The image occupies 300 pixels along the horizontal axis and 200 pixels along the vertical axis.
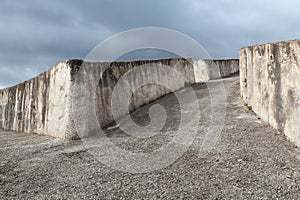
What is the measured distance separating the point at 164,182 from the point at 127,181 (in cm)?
56

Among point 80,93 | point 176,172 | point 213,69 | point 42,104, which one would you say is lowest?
point 176,172


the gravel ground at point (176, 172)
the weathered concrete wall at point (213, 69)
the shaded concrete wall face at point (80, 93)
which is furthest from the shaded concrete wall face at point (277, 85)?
the weathered concrete wall at point (213, 69)

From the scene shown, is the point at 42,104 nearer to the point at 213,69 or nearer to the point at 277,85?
the point at 277,85

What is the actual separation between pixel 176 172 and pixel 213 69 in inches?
446

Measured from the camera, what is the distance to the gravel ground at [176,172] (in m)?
3.18

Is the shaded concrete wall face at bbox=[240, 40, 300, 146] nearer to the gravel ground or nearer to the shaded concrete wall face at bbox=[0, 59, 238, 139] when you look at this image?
the gravel ground

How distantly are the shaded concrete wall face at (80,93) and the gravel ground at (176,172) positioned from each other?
1183 mm

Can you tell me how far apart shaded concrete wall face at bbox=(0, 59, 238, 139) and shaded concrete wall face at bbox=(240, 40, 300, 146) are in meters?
3.68

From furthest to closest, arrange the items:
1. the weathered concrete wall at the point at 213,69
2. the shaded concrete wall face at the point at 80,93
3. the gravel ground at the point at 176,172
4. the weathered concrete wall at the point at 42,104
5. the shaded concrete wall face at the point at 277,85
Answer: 1. the weathered concrete wall at the point at 213,69
2. the weathered concrete wall at the point at 42,104
3. the shaded concrete wall face at the point at 80,93
4. the shaded concrete wall face at the point at 277,85
5. the gravel ground at the point at 176,172

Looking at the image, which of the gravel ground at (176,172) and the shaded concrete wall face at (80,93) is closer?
the gravel ground at (176,172)

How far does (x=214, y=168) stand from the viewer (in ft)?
12.3

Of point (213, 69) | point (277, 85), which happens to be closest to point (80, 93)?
point (277, 85)

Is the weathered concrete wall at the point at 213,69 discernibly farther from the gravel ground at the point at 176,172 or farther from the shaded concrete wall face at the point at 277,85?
the gravel ground at the point at 176,172

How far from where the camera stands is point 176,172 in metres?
3.69
